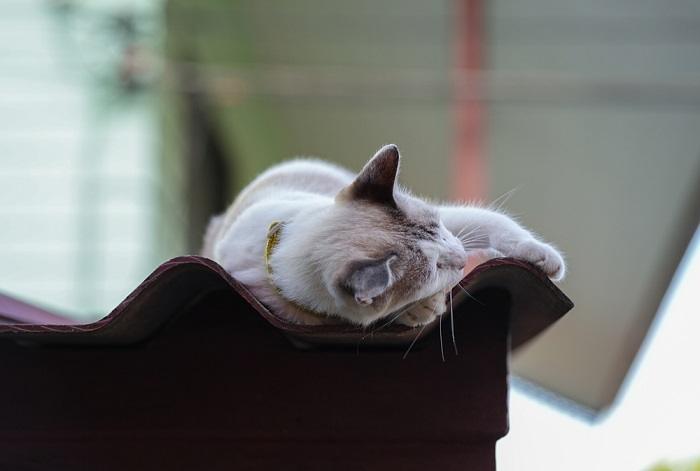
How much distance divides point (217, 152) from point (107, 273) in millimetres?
2102

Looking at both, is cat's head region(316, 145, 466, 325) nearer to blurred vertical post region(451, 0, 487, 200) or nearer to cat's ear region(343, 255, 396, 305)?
cat's ear region(343, 255, 396, 305)

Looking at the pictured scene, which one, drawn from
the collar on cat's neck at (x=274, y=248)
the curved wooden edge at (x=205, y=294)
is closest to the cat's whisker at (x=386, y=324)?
the curved wooden edge at (x=205, y=294)

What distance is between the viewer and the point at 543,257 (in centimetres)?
157

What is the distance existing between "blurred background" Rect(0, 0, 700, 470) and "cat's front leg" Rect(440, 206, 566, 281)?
5.31ft

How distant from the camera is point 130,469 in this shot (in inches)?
57.1

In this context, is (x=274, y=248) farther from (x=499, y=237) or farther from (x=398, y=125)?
(x=398, y=125)

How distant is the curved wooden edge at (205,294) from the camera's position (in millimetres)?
1304

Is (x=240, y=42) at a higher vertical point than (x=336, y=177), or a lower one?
higher

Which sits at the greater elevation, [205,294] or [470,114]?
[470,114]

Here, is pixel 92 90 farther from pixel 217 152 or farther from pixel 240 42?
pixel 217 152

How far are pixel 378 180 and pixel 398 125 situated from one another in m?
4.08

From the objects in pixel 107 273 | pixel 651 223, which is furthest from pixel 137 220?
pixel 651 223

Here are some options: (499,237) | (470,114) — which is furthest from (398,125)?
(499,237)

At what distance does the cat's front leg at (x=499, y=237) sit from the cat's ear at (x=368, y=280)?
0.25m
